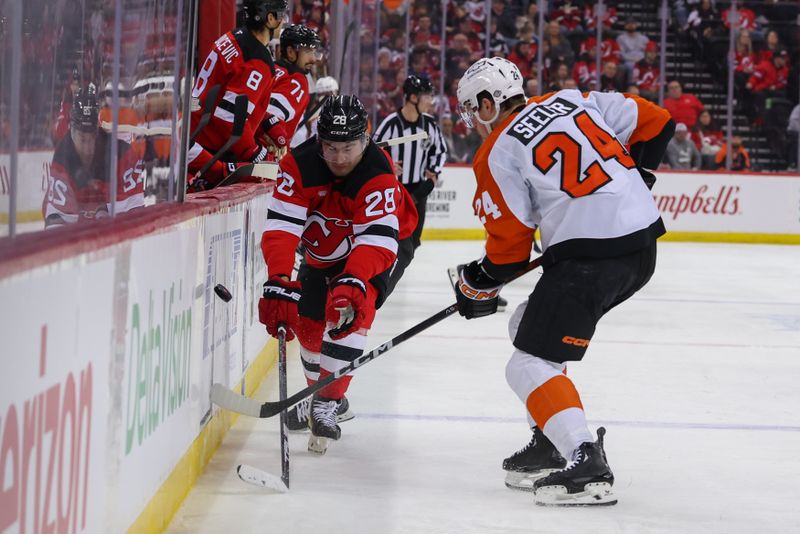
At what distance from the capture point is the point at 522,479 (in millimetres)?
2947

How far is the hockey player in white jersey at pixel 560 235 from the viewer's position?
2721 mm

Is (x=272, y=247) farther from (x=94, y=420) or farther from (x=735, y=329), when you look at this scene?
(x=735, y=329)

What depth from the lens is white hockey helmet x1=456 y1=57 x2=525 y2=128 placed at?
283 cm

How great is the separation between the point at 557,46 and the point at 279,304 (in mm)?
9916

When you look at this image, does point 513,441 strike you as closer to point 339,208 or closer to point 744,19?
point 339,208

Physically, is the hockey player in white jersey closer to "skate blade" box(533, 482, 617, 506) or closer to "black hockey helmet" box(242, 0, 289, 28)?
"skate blade" box(533, 482, 617, 506)

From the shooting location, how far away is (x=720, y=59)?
12.9 metres

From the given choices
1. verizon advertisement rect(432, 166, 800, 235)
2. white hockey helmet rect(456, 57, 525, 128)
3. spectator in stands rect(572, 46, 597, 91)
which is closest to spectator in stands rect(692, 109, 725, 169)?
verizon advertisement rect(432, 166, 800, 235)

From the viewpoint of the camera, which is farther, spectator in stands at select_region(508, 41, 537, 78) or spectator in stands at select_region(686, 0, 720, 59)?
spectator in stands at select_region(686, 0, 720, 59)

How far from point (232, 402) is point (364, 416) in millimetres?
795

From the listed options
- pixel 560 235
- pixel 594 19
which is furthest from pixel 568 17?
pixel 560 235

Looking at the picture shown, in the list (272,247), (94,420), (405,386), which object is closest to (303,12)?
(405,386)

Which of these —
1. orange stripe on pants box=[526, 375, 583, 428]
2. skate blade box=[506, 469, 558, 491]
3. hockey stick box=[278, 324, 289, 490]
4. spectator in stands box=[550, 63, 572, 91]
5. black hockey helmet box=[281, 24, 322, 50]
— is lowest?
skate blade box=[506, 469, 558, 491]

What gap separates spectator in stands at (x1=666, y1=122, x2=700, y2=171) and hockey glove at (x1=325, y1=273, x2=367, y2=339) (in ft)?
30.2
